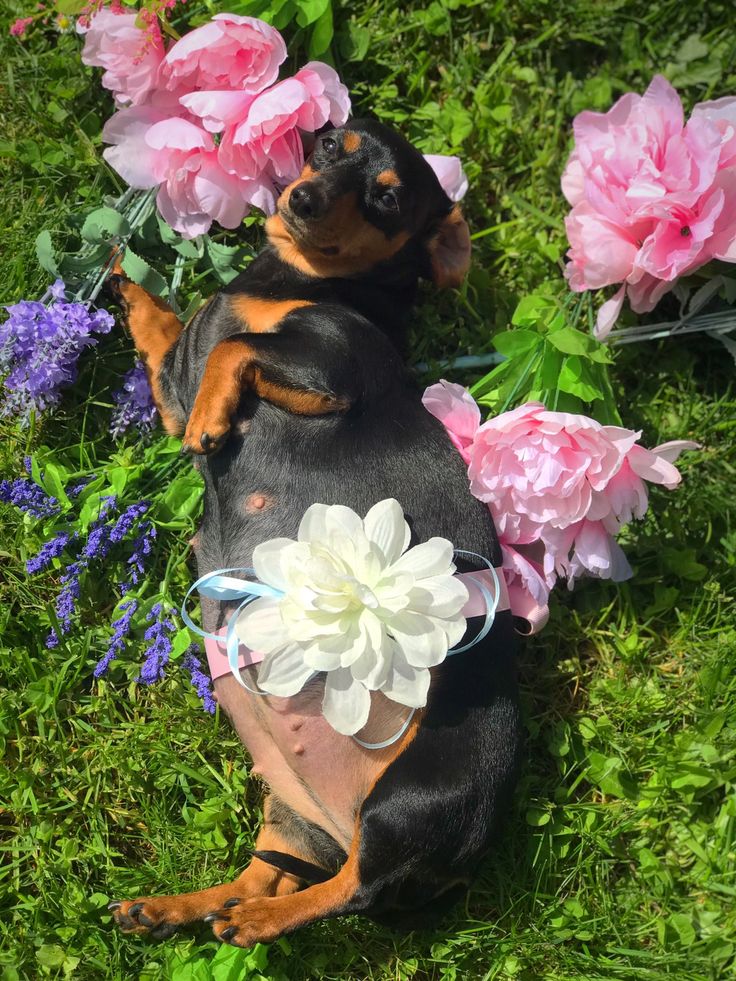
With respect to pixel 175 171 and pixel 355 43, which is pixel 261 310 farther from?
pixel 355 43

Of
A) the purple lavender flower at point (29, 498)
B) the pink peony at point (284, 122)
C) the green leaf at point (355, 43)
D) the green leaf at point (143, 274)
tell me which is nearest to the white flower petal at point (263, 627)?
the purple lavender flower at point (29, 498)

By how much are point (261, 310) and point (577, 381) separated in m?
0.95

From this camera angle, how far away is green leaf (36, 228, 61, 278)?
2.91 metres

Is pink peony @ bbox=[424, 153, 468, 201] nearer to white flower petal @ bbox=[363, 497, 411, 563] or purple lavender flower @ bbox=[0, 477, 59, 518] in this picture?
white flower petal @ bbox=[363, 497, 411, 563]

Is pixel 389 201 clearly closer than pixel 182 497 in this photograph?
Yes

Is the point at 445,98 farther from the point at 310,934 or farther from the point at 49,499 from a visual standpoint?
the point at 310,934

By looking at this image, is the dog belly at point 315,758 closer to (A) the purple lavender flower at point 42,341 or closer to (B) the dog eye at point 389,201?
(A) the purple lavender flower at point 42,341

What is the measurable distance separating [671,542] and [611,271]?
0.98 metres

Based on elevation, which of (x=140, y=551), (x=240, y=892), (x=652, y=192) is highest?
(x=652, y=192)

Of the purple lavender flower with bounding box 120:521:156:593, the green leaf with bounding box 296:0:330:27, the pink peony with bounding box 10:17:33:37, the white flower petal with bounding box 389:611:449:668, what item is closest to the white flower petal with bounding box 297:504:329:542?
the white flower petal with bounding box 389:611:449:668

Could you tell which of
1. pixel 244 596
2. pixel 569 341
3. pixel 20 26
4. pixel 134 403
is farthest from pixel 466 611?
pixel 20 26

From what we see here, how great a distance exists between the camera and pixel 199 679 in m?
2.87

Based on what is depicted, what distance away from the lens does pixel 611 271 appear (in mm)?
2934

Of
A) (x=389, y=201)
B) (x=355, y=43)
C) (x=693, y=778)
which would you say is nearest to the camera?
(x=389, y=201)
